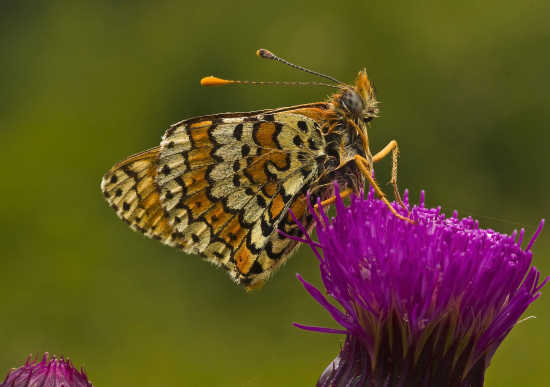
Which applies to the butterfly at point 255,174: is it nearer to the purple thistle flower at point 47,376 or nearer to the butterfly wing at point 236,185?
the butterfly wing at point 236,185

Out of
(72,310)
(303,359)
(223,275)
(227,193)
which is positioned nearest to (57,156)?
(72,310)

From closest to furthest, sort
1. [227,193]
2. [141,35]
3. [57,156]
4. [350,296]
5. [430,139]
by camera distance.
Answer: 1. [350,296]
2. [227,193]
3. [430,139]
4. [57,156]
5. [141,35]

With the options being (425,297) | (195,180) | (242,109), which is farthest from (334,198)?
(242,109)

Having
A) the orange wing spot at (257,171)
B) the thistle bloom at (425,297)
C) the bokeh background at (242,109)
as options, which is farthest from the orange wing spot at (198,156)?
the bokeh background at (242,109)

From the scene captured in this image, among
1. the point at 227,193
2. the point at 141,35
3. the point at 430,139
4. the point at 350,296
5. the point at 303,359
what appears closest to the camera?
the point at 350,296

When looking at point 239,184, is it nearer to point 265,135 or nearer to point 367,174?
point 265,135

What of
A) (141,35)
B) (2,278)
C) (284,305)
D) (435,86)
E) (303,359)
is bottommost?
(303,359)

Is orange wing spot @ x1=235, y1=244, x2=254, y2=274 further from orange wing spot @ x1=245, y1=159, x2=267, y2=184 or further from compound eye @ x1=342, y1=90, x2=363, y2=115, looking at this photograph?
compound eye @ x1=342, y1=90, x2=363, y2=115

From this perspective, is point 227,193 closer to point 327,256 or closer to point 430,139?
point 327,256
